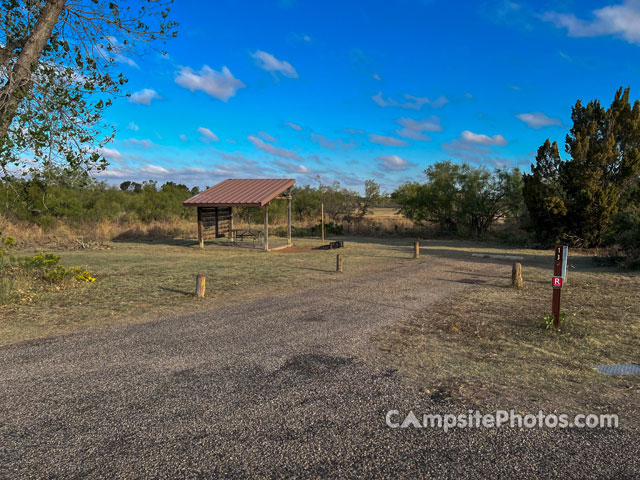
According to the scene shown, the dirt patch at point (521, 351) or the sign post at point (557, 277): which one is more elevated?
the sign post at point (557, 277)

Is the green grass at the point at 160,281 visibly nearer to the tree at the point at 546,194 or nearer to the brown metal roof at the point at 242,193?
the brown metal roof at the point at 242,193

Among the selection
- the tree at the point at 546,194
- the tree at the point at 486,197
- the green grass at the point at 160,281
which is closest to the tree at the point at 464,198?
the tree at the point at 486,197

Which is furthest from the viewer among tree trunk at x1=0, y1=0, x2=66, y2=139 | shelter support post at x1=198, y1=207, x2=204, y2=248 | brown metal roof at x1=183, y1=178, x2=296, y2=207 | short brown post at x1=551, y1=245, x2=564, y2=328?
shelter support post at x1=198, y1=207, x2=204, y2=248

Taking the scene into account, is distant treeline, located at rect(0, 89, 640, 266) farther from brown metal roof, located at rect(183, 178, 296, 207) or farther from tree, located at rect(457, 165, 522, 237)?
brown metal roof, located at rect(183, 178, 296, 207)

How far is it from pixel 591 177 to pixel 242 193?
1437 centimetres

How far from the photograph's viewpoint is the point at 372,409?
3.27 meters

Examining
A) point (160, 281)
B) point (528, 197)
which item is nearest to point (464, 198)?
point (528, 197)

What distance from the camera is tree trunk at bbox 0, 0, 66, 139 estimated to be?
5844 millimetres

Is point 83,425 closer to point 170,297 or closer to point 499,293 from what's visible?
point 170,297

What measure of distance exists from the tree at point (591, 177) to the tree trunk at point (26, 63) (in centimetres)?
1679

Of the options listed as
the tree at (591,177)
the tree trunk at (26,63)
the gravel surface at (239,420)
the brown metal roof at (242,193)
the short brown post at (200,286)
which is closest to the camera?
the gravel surface at (239,420)

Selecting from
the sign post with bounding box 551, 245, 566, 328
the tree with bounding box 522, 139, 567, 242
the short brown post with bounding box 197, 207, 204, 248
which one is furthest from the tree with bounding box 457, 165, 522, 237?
the sign post with bounding box 551, 245, 566, 328

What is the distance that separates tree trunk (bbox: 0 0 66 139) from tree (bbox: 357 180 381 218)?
26.4 meters

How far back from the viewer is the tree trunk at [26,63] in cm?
584
